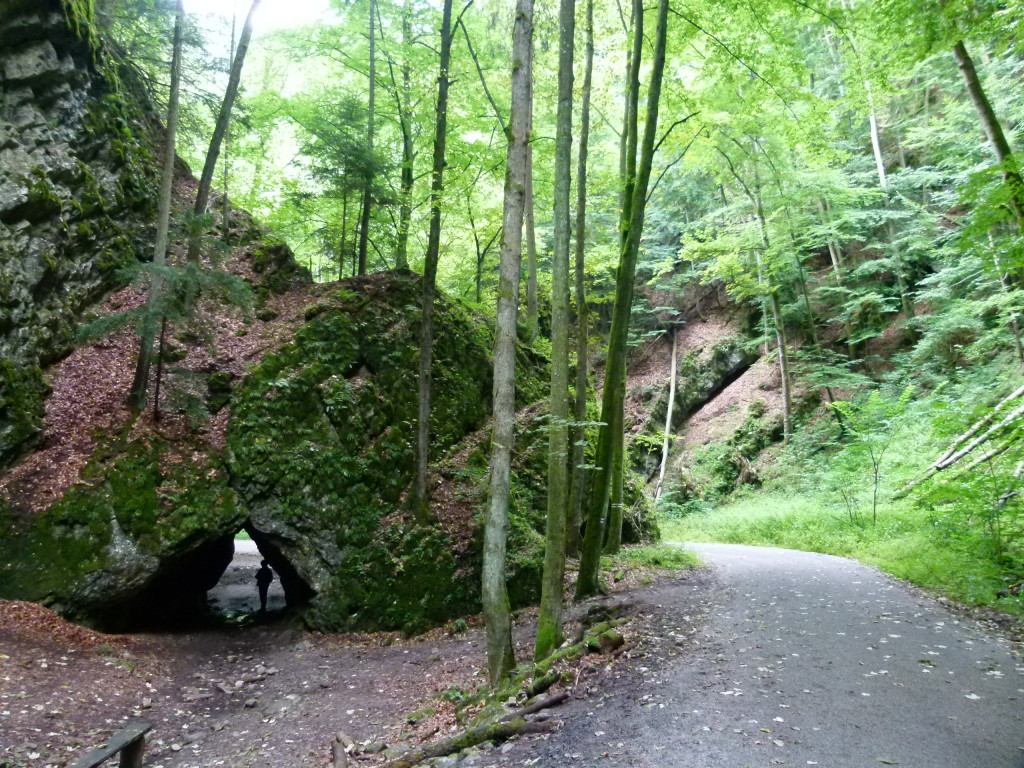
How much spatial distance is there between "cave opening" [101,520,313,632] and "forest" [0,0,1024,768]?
0.10 metres

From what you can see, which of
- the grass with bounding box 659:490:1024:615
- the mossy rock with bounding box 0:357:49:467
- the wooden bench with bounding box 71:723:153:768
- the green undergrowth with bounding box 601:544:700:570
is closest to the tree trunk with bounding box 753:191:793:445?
the grass with bounding box 659:490:1024:615

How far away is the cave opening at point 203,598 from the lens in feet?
29.3

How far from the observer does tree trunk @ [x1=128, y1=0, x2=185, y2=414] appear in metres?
9.43

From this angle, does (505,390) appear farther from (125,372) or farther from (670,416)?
(670,416)

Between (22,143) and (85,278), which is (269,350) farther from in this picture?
(22,143)

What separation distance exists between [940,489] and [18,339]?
1412 centimetres

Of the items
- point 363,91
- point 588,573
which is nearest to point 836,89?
point 363,91

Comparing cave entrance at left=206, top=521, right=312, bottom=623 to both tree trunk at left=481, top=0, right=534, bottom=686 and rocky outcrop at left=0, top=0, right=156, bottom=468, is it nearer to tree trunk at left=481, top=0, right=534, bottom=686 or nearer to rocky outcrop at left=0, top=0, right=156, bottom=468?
rocky outcrop at left=0, top=0, right=156, bottom=468

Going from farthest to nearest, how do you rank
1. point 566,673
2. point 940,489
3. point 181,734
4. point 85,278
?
point 85,278 → point 940,489 → point 181,734 → point 566,673

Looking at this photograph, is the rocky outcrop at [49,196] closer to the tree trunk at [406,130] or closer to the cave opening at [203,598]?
the cave opening at [203,598]

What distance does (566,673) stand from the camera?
5.75 metres

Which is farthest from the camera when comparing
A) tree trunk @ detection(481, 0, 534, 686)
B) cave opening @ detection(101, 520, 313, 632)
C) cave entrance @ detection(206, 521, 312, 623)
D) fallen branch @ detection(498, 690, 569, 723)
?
cave entrance @ detection(206, 521, 312, 623)

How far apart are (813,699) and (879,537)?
9.44m

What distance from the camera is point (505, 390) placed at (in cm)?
652
